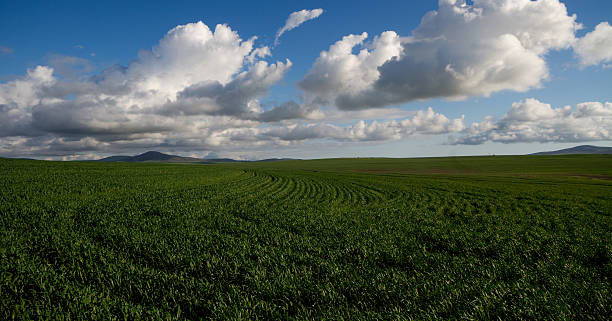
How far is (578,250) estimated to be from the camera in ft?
31.2

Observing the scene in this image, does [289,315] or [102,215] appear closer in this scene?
[289,315]

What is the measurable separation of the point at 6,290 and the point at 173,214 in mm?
9134

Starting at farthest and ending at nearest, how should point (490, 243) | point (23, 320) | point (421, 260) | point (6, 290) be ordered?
point (490, 243), point (421, 260), point (6, 290), point (23, 320)

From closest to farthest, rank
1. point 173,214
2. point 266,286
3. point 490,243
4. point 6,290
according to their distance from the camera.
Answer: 1. point 6,290
2. point 266,286
3. point 490,243
4. point 173,214

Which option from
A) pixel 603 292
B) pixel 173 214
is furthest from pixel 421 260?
pixel 173 214

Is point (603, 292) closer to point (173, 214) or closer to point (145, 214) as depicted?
point (173, 214)

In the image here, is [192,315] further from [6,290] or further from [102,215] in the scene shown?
[102,215]

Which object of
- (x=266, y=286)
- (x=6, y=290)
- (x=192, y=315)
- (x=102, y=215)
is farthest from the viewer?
(x=102, y=215)

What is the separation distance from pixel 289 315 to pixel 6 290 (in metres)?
6.56

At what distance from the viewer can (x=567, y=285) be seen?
6512 millimetres

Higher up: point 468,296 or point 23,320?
point 23,320

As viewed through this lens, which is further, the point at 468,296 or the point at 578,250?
the point at 578,250

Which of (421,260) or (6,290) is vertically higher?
(6,290)

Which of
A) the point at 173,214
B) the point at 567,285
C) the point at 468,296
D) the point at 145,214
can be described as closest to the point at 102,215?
the point at 145,214
